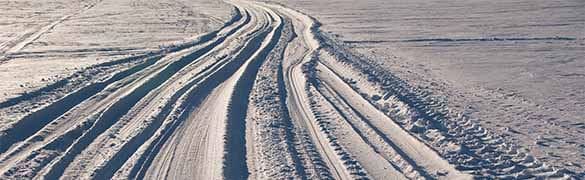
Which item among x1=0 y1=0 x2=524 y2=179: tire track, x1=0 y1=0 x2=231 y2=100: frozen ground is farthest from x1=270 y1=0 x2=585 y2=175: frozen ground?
x1=0 y1=0 x2=231 y2=100: frozen ground

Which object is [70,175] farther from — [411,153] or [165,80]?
[165,80]

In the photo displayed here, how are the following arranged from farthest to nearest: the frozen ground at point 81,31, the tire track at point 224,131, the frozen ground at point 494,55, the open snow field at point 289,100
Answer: the frozen ground at point 81,31
the frozen ground at point 494,55
the open snow field at point 289,100
the tire track at point 224,131

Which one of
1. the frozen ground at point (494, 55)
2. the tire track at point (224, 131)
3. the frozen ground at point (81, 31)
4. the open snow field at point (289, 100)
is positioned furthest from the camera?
the frozen ground at point (81, 31)

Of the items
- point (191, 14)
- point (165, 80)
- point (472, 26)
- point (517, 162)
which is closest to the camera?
point (517, 162)

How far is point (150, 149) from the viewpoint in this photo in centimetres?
855

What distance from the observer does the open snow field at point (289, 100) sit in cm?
813

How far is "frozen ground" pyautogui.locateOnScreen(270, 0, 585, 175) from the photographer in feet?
32.7

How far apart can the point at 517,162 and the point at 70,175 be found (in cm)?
497

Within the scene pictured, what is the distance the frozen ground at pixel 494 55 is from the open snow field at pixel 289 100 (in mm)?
52

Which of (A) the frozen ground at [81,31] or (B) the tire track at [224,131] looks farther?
(A) the frozen ground at [81,31]

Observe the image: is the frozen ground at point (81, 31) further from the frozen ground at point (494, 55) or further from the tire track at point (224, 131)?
the frozen ground at point (494, 55)

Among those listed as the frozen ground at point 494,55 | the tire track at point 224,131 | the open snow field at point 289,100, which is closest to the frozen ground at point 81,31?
the open snow field at point 289,100

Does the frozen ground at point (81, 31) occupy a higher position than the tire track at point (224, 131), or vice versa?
the frozen ground at point (81, 31)

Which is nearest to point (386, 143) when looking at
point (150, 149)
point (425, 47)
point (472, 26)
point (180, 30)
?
point (150, 149)
